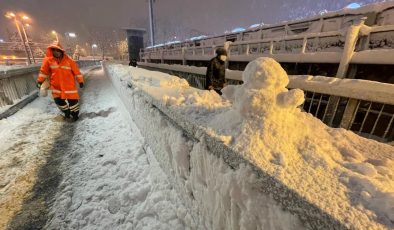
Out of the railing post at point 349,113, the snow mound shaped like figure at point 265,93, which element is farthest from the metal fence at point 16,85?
the railing post at point 349,113

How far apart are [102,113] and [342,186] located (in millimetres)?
6192

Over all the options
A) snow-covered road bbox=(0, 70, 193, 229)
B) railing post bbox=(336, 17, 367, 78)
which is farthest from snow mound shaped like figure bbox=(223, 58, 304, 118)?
railing post bbox=(336, 17, 367, 78)

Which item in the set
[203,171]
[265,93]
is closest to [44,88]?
[203,171]

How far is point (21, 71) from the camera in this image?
7.60 meters

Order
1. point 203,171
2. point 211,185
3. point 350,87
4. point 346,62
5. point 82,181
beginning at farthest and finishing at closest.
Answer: point 346,62, point 350,87, point 82,181, point 203,171, point 211,185

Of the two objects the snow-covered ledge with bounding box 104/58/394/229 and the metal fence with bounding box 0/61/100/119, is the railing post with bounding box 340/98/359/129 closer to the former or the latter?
the snow-covered ledge with bounding box 104/58/394/229

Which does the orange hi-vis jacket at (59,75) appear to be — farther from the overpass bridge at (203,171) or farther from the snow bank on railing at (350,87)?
the snow bank on railing at (350,87)

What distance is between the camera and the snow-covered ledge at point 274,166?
97 cm

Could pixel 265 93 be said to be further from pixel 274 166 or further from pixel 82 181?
pixel 82 181

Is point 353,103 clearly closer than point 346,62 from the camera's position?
Yes

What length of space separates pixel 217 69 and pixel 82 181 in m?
3.98

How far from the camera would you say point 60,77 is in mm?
5402

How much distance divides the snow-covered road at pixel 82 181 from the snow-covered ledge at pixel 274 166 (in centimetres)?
71

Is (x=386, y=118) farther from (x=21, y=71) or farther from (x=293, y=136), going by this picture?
(x=21, y=71)
